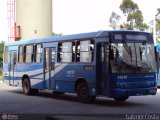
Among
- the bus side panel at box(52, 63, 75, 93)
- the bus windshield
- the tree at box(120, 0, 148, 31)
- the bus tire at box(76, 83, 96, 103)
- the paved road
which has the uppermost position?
the tree at box(120, 0, 148, 31)

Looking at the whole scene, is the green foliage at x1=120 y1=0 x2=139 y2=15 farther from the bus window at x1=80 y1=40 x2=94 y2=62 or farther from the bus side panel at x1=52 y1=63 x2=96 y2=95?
the bus window at x1=80 y1=40 x2=94 y2=62

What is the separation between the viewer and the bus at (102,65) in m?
17.4

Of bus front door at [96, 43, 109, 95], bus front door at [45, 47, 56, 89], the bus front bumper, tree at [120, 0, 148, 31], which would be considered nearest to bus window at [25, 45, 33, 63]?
bus front door at [45, 47, 56, 89]

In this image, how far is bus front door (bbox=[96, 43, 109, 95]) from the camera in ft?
57.4

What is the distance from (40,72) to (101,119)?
29.2ft

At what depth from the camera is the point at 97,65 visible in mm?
17906

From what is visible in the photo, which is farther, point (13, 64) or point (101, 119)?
point (13, 64)

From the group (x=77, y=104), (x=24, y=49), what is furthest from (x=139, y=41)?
(x=24, y=49)

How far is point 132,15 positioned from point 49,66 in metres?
38.0

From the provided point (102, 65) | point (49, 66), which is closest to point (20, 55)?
point (49, 66)

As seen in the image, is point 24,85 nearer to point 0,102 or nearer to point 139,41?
point 0,102

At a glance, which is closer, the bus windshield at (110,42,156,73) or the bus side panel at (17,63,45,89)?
the bus windshield at (110,42,156,73)

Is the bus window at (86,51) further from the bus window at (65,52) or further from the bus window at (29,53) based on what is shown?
the bus window at (29,53)

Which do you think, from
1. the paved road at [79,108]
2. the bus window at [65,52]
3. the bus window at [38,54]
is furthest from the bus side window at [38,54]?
the paved road at [79,108]
